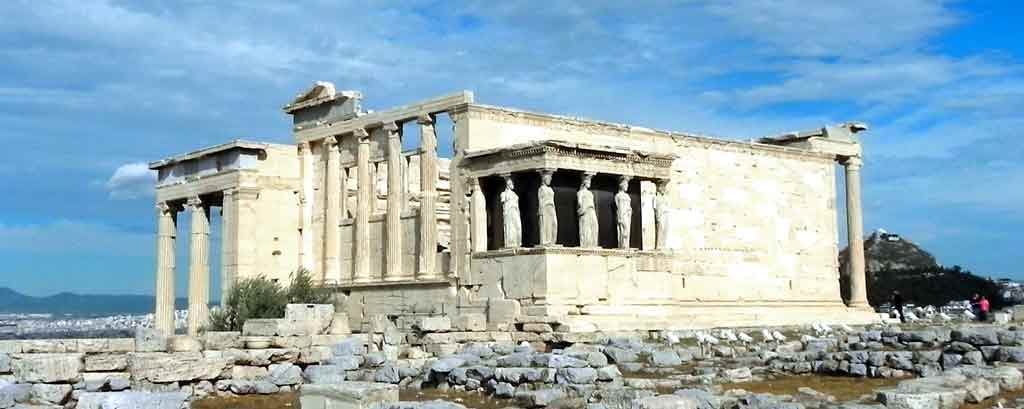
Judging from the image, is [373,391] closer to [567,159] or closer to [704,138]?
[567,159]

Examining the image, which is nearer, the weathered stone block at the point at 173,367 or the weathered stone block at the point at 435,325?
the weathered stone block at the point at 173,367

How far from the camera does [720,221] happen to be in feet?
94.1

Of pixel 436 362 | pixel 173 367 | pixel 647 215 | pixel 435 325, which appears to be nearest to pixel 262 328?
pixel 173 367

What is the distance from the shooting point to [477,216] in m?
24.4

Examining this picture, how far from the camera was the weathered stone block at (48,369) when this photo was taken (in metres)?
14.8

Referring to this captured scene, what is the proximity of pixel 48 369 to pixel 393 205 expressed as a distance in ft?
39.1

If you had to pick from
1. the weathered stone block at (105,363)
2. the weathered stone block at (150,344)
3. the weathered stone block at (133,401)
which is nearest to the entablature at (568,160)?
the weathered stone block at (150,344)

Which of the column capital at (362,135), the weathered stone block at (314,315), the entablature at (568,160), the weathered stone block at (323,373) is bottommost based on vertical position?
the weathered stone block at (323,373)

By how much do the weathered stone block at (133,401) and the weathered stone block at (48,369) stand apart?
2824mm

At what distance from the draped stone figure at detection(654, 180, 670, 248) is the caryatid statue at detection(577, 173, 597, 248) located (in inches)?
76.8

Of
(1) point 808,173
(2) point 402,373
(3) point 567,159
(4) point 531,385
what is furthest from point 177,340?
(1) point 808,173

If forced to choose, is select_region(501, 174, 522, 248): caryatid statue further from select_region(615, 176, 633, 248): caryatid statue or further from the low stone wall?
the low stone wall

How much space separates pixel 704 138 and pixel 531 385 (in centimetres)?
1522

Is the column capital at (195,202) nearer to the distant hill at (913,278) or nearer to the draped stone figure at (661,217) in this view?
the draped stone figure at (661,217)
